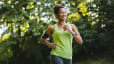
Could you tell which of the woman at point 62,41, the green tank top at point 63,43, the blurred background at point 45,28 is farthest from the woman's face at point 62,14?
the blurred background at point 45,28

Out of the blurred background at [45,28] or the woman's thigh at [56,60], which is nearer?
the woman's thigh at [56,60]

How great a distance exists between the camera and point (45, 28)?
7.48 m

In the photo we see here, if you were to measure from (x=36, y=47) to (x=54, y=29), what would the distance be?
240 inches

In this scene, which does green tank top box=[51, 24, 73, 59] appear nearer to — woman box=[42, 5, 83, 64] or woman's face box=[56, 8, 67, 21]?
woman box=[42, 5, 83, 64]

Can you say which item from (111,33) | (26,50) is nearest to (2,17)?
(26,50)

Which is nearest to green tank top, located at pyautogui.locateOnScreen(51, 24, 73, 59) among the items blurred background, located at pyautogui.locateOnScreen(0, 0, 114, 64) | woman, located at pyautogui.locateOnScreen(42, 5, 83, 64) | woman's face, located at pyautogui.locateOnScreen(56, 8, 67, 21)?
woman, located at pyautogui.locateOnScreen(42, 5, 83, 64)

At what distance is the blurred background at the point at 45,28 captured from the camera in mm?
7562

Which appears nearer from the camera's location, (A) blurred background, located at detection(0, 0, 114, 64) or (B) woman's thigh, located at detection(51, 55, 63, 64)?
(B) woman's thigh, located at detection(51, 55, 63, 64)

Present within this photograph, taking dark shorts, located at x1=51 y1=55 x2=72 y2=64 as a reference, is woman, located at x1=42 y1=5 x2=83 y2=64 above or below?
above

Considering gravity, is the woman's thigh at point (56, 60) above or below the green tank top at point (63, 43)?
below

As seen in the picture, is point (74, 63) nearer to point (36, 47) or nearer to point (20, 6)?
point (36, 47)

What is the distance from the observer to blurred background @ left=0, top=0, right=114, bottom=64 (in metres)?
7.56

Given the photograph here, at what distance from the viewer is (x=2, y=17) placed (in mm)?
7844

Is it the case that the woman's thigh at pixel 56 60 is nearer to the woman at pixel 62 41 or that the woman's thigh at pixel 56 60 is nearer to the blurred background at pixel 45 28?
the woman at pixel 62 41
